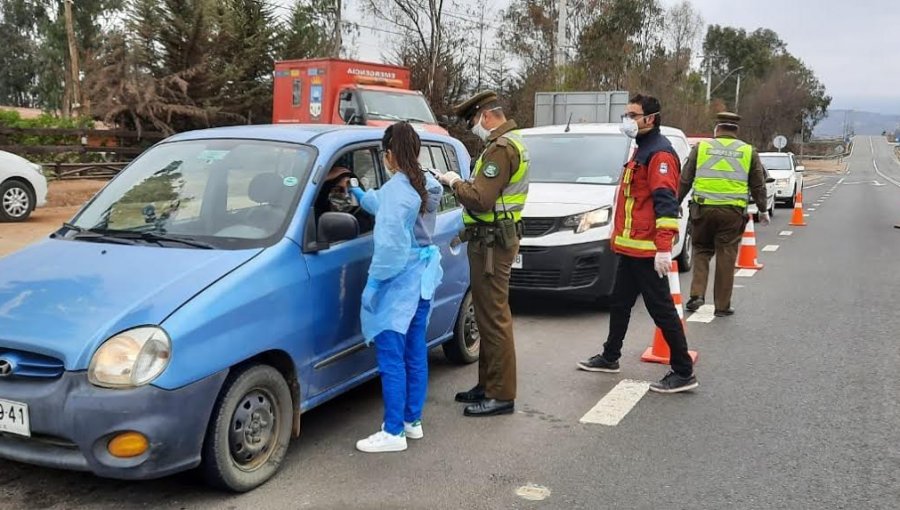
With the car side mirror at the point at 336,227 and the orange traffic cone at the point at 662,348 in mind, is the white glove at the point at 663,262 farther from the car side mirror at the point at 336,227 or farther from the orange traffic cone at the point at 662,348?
the car side mirror at the point at 336,227

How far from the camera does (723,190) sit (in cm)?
781

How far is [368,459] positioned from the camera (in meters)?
4.25

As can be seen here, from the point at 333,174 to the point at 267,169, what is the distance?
1.20ft

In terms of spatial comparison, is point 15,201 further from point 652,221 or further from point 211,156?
point 652,221

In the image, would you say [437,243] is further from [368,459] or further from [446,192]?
[368,459]

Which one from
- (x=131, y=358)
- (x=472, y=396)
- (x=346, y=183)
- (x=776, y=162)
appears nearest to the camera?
(x=131, y=358)

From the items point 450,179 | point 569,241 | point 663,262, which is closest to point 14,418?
point 450,179

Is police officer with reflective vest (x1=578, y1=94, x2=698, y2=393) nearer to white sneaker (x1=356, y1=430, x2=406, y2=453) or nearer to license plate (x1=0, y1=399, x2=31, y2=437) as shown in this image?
white sneaker (x1=356, y1=430, x2=406, y2=453)

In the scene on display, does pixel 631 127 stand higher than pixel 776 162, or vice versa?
pixel 631 127

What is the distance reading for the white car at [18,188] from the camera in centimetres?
1273

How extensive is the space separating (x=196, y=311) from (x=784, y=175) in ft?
73.4

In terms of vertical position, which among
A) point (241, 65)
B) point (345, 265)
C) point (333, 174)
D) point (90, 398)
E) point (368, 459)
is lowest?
point (368, 459)

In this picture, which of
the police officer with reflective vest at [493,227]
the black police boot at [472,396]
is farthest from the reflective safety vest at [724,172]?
the black police boot at [472,396]

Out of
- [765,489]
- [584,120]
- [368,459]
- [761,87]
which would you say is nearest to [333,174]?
[368,459]
